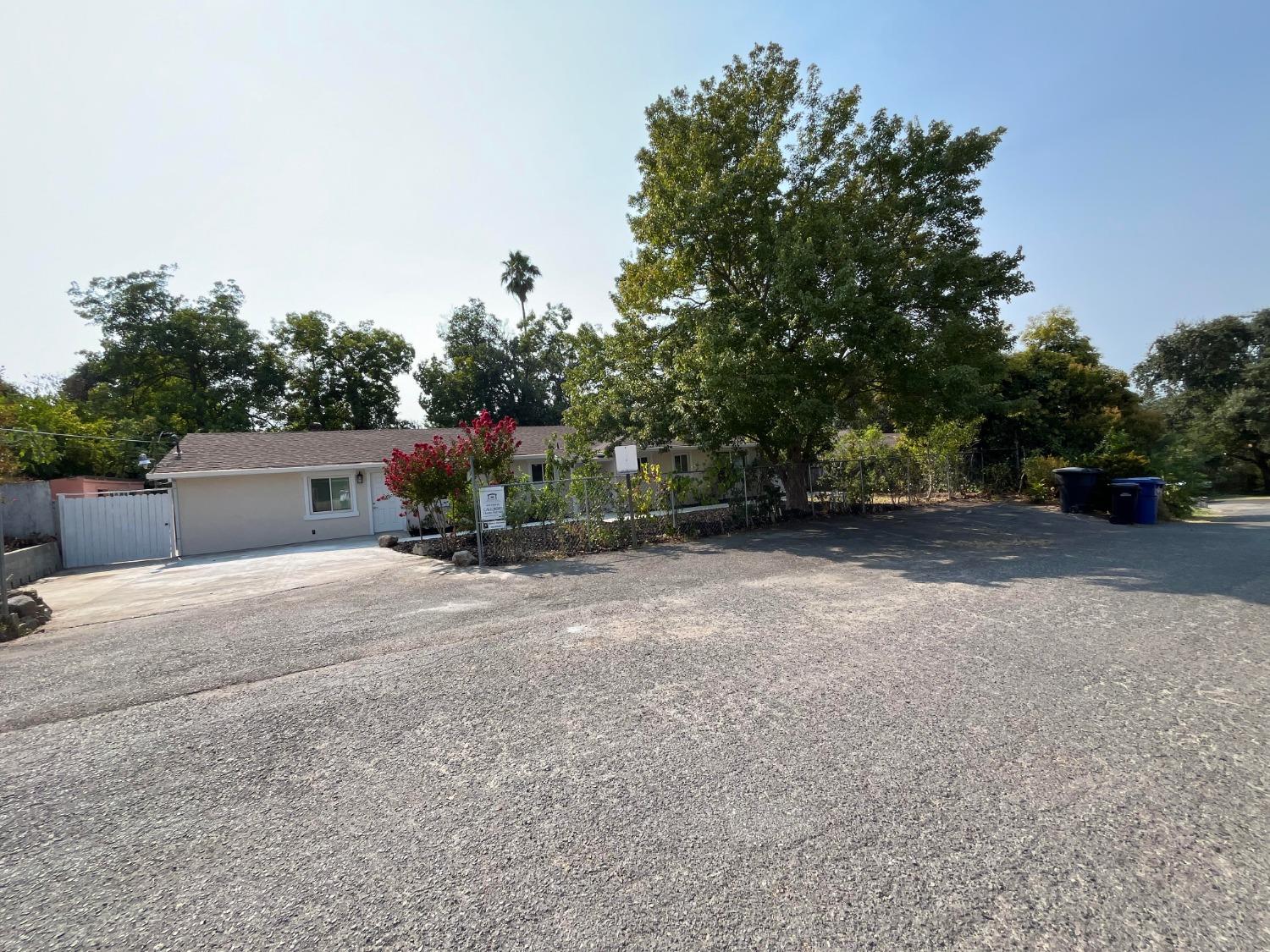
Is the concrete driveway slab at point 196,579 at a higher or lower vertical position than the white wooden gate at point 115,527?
lower

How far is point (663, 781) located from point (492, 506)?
317 inches

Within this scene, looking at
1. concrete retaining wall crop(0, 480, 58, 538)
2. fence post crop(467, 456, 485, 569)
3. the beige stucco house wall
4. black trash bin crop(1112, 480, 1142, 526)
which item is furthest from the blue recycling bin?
concrete retaining wall crop(0, 480, 58, 538)

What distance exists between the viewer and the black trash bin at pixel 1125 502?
38.8 feet

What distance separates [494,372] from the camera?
3681 cm

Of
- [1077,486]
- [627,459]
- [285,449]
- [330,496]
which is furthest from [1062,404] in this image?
[285,449]

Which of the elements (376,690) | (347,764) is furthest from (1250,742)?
(376,690)

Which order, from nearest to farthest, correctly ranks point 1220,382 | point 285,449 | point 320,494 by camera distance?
1. point 320,494
2. point 285,449
3. point 1220,382

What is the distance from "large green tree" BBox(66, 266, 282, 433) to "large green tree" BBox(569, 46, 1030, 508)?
2518cm

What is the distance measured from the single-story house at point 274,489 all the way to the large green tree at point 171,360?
1228 cm

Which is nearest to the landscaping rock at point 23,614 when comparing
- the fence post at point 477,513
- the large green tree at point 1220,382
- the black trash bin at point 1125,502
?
the fence post at point 477,513

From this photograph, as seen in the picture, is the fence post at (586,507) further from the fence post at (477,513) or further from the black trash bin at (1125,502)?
the black trash bin at (1125,502)

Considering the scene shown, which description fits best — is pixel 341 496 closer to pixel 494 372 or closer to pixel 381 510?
pixel 381 510

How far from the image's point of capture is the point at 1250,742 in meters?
3.12

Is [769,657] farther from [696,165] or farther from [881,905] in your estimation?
[696,165]
